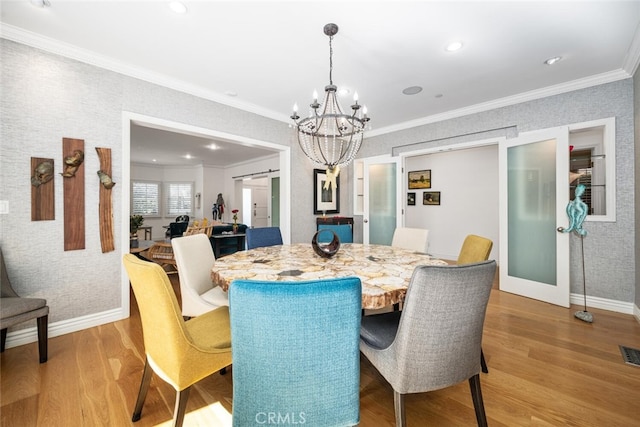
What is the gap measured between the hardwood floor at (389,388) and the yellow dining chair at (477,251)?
316mm

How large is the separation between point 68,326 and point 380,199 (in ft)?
14.3

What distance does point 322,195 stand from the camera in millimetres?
4801

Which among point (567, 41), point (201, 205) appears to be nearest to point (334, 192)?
point (567, 41)

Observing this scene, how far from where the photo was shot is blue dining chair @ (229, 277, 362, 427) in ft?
2.69

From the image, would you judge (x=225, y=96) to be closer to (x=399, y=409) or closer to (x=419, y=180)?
(x=399, y=409)

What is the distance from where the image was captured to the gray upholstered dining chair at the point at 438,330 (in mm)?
1010

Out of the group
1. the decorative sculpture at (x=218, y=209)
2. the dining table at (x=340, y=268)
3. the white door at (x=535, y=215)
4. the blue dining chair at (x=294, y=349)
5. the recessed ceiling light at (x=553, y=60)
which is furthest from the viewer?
the decorative sculpture at (x=218, y=209)

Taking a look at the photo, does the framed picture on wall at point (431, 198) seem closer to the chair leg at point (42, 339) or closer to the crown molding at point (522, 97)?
the crown molding at point (522, 97)

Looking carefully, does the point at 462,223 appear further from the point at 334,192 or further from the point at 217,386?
the point at 217,386

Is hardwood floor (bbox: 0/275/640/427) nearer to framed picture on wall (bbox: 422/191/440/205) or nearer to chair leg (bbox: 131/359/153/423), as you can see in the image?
chair leg (bbox: 131/359/153/423)

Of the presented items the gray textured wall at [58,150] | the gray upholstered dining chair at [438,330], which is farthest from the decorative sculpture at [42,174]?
the gray upholstered dining chair at [438,330]

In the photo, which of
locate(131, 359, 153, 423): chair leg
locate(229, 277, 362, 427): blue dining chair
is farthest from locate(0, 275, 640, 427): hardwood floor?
locate(229, 277, 362, 427): blue dining chair

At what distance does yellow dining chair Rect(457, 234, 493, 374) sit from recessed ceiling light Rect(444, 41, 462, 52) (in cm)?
168

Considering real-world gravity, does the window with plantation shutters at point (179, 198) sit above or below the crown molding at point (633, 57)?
below
